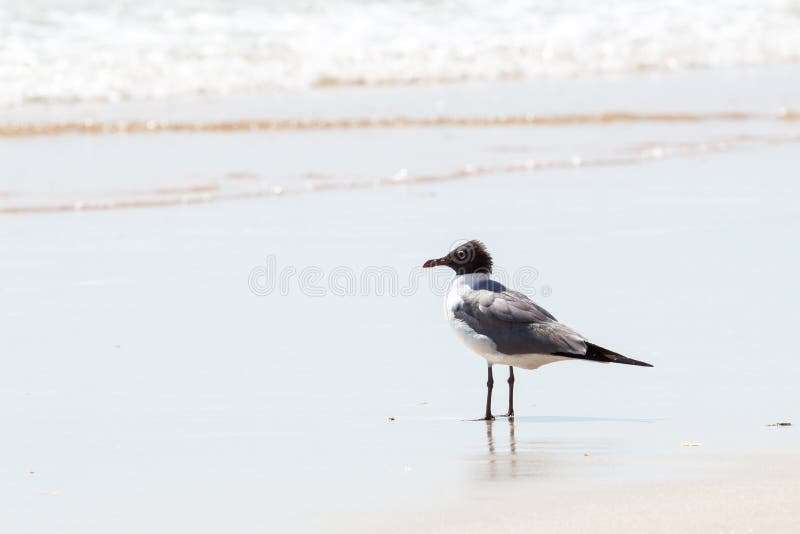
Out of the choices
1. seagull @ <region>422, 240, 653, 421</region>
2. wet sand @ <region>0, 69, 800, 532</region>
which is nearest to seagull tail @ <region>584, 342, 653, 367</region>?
seagull @ <region>422, 240, 653, 421</region>

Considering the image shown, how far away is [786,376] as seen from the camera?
199 inches

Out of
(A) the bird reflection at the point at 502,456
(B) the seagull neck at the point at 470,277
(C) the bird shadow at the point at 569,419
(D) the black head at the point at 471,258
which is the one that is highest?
(D) the black head at the point at 471,258

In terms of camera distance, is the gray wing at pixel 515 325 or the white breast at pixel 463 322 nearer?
the gray wing at pixel 515 325

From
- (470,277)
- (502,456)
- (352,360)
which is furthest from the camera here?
(352,360)

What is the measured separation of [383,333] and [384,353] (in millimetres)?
303

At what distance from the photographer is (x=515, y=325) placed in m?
4.79

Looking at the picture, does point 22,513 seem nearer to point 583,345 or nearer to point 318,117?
point 583,345

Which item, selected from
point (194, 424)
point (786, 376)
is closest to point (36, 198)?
point (194, 424)

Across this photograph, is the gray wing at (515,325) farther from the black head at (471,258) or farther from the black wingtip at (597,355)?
the black head at (471,258)

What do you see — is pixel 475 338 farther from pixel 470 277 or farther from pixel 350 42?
pixel 350 42

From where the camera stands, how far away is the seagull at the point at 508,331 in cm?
465

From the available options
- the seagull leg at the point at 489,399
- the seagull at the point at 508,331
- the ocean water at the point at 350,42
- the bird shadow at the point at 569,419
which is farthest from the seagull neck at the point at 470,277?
the ocean water at the point at 350,42

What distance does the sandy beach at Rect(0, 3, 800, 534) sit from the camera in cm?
384

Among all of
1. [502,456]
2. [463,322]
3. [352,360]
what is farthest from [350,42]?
[502,456]
